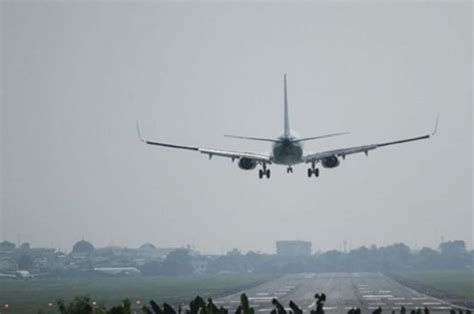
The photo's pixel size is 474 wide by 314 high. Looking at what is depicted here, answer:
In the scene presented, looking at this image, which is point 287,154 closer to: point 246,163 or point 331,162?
point 246,163

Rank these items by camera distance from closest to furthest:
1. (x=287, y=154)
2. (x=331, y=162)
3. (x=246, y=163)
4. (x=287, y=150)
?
(x=287, y=150)
(x=287, y=154)
(x=331, y=162)
(x=246, y=163)

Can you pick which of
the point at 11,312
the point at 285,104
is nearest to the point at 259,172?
the point at 285,104

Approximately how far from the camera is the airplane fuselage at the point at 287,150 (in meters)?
105

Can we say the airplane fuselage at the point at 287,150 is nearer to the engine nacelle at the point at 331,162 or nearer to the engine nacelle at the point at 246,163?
the engine nacelle at the point at 246,163

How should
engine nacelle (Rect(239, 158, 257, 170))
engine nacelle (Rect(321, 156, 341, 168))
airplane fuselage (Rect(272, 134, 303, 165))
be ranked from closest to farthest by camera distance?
airplane fuselage (Rect(272, 134, 303, 165)), engine nacelle (Rect(321, 156, 341, 168)), engine nacelle (Rect(239, 158, 257, 170))

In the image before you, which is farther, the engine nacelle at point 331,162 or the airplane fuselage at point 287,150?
the engine nacelle at point 331,162

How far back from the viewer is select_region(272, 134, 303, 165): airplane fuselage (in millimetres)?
104750

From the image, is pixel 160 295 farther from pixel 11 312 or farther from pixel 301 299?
pixel 11 312

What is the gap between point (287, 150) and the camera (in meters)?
105

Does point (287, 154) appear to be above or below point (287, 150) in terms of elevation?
below

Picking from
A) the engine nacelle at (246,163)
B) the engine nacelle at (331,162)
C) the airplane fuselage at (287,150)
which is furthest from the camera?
the engine nacelle at (246,163)

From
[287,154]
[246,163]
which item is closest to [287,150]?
[287,154]

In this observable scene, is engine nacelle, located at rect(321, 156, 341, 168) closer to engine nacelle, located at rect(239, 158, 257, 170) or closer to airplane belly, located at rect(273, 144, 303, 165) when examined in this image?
airplane belly, located at rect(273, 144, 303, 165)

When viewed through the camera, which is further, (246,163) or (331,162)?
(246,163)
